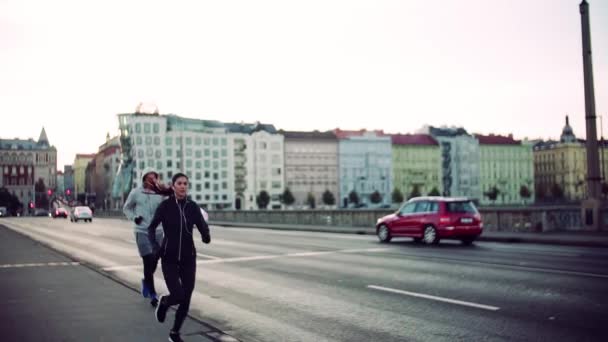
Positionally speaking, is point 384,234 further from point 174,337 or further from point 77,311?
point 174,337

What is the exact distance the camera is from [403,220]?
21.9 meters

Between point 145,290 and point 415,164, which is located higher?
point 415,164

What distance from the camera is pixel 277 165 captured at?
5846 inches

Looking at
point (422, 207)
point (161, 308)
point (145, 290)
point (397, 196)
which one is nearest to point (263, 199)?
point (397, 196)

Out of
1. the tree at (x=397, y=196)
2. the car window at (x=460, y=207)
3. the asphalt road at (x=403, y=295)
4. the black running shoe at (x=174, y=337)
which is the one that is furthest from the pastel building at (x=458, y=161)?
the black running shoe at (x=174, y=337)

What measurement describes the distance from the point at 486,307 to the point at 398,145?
486 feet

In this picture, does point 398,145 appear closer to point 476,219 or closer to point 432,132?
point 432,132

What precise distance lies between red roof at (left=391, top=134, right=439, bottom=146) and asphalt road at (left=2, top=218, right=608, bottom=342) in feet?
458

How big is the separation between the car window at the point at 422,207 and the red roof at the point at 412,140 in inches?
5282

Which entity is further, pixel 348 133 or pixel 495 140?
pixel 495 140

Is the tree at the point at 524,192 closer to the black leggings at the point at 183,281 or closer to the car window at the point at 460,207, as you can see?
the car window at the point at 460,207

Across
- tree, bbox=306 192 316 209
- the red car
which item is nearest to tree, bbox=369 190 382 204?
tree, bbox=306 192 316 209

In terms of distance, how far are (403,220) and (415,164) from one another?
13607cm

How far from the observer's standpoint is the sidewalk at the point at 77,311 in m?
6.94
